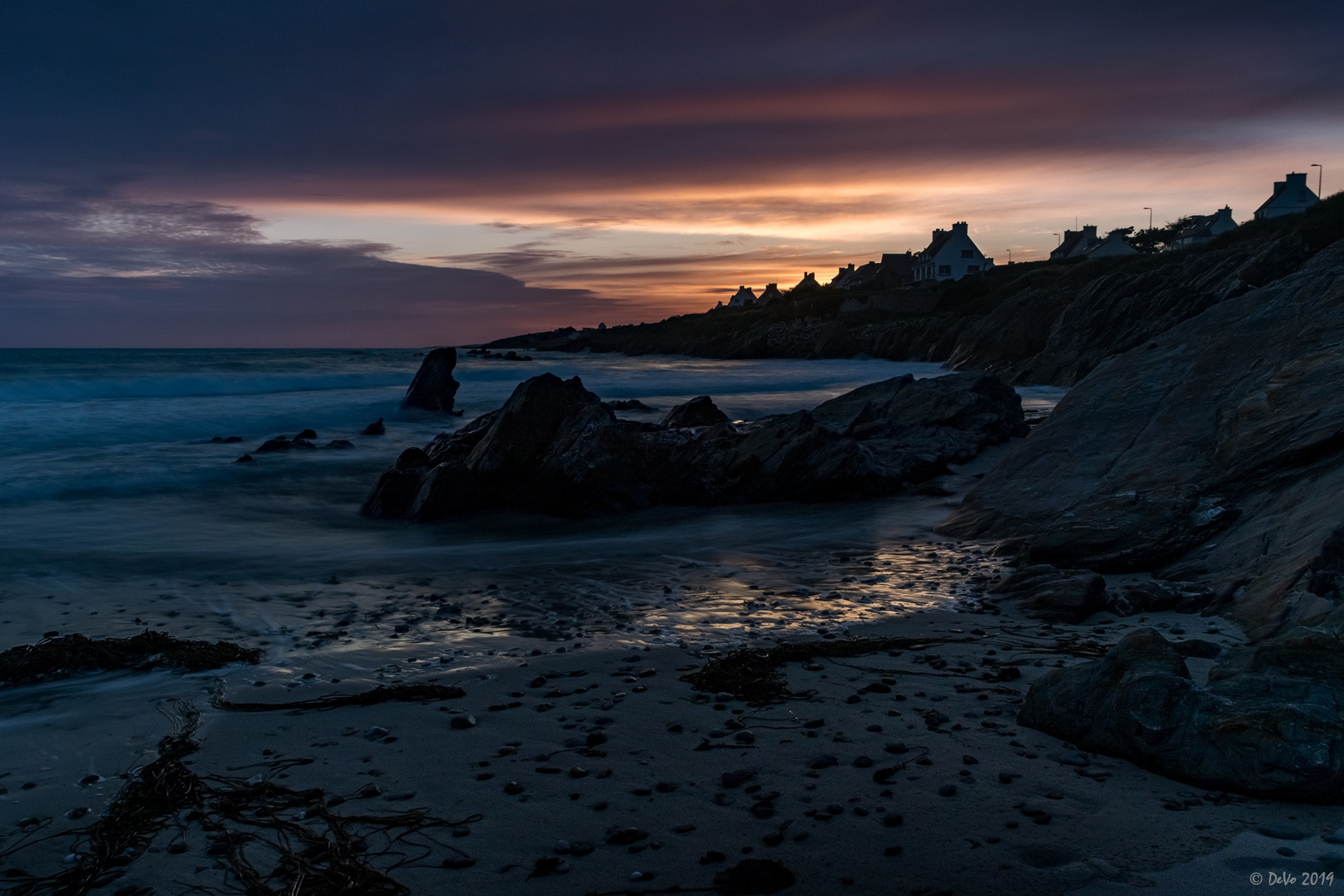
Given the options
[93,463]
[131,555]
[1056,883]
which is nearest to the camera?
[1056,883]

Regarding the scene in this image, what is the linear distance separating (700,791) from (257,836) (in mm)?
2002

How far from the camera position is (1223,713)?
4.16 m

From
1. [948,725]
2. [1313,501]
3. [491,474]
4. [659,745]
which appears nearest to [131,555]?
[491,474]

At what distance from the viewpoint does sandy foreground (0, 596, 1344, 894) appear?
3613 millimetres

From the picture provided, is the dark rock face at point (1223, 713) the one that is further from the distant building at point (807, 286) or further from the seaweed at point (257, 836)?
the distant building at point (807, 286)

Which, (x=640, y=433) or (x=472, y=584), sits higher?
(x=640, y=433)

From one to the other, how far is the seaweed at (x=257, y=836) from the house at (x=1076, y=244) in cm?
9343

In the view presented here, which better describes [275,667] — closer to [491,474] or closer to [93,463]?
[491,474]

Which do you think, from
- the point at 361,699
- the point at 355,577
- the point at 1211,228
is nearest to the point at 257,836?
the point at 361,699

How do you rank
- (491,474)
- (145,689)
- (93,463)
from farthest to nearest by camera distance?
1. (93,463)
2. (491,474)
3. (145,689)

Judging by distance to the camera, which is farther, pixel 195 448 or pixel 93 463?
pixel 195 448

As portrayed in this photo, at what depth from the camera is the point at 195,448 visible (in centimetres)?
2288

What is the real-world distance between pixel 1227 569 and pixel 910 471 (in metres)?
7.43

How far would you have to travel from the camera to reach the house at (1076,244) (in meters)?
88.0
